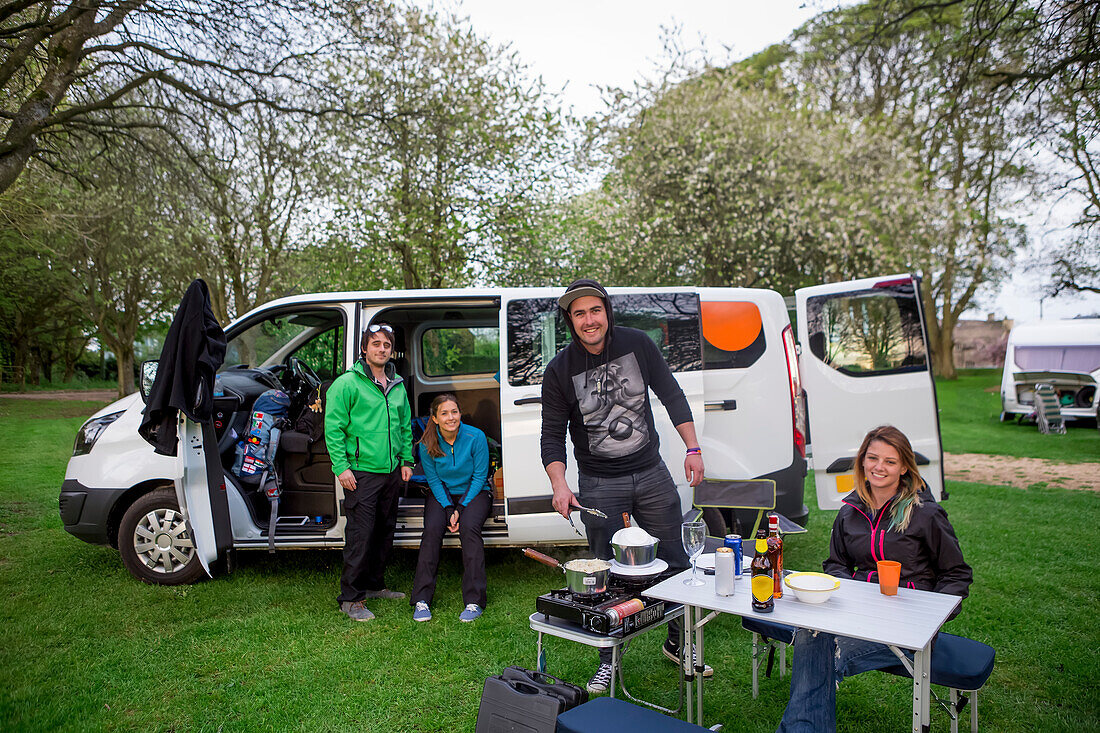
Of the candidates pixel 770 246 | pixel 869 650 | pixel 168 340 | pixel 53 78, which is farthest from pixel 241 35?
pixel 770 246

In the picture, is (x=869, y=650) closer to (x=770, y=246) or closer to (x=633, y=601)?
(x=633, y=601)

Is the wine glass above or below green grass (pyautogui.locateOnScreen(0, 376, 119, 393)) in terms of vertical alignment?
below

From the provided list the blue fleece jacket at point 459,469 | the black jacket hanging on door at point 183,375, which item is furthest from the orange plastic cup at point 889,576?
the black jacket hanging on door at point 183,375

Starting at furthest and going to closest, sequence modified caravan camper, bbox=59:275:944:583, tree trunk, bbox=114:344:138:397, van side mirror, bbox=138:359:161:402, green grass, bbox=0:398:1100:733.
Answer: tree trunk, bbox=114:344:138:397 < modified caravan camper, bbox=59:275:944:583 < van side mirror, bbox=138:359:161:402 < green grass, bbox=0:398:1100:733

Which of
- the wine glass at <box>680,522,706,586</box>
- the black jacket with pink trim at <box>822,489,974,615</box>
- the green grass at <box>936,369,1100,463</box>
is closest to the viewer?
the black jacket with pink trim at <box>822,489,974,615</box>

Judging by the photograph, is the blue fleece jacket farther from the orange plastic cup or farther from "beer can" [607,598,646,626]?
the orange plastic cup

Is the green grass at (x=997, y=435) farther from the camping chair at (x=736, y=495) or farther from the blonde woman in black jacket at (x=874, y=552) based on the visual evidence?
the blonde woman in black jacket at (x=874, y=552)

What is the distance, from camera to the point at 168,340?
424 centimetres

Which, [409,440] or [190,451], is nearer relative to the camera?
[190,451]

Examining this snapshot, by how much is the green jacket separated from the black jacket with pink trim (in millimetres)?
2690

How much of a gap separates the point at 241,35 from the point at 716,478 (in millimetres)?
6108

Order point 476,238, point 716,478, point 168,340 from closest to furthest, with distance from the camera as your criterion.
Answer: point 168,340, point 716,478, point 476,238

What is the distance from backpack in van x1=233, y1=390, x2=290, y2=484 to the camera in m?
4.91

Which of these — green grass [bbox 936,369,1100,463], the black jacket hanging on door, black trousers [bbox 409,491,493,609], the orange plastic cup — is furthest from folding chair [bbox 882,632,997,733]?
green grass [bbox 936,369,1100,463]
